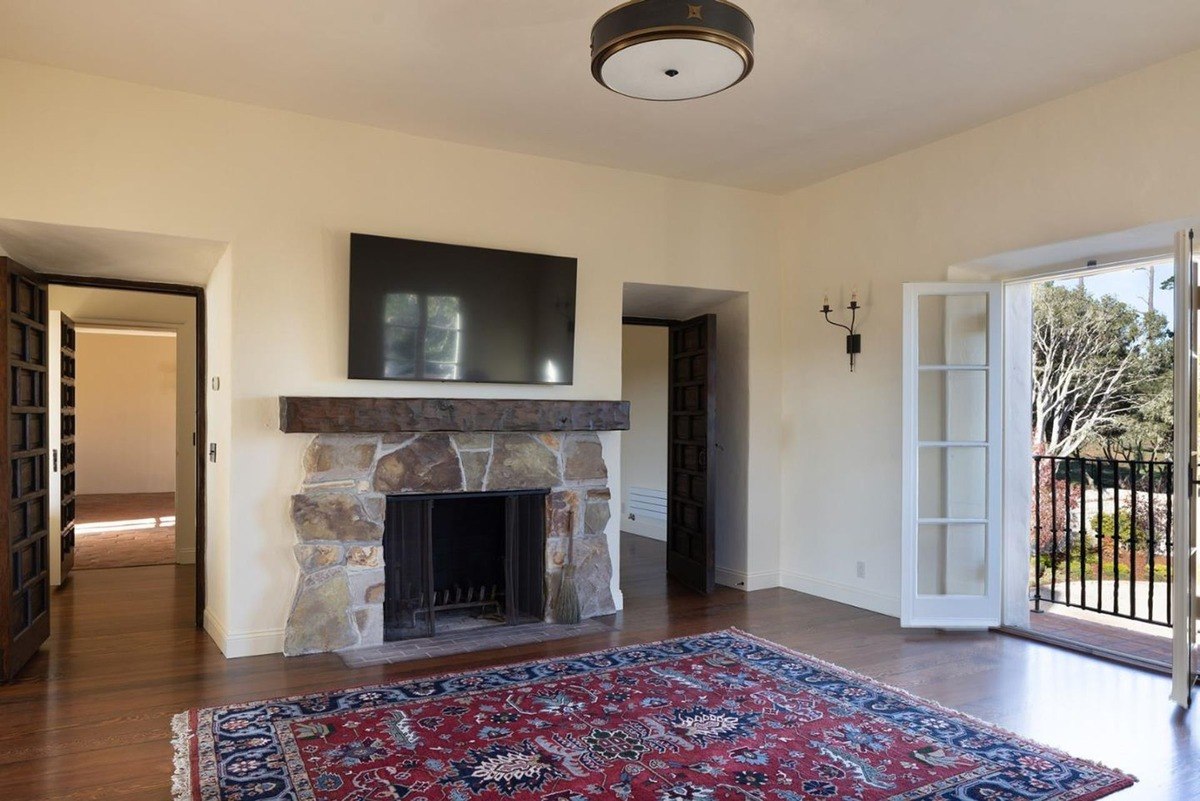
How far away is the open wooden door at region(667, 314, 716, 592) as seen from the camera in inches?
228

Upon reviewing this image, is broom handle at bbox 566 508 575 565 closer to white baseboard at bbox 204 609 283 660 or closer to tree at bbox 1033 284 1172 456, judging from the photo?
white baseboard at bbox 204 609 283 660

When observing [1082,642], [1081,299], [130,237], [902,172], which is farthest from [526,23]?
[1081,299]

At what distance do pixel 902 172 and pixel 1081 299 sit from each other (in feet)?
14.3

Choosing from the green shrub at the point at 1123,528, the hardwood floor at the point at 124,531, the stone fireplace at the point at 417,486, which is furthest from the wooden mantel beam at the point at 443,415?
the green shrub at the point at 1123,528

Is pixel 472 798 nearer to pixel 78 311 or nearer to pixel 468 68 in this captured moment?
pixel 468 68

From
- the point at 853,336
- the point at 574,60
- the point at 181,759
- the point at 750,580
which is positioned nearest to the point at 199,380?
the point at 181,759

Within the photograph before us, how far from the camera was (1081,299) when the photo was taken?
27.1 ft

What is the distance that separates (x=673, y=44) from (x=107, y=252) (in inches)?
135

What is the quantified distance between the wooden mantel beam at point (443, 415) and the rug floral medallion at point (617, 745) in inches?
55.2

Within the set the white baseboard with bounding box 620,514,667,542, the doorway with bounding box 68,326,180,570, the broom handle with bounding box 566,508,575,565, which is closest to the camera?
the broom handle with bounding box 566,508,575,565

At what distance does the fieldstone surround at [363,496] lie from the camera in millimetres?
4297

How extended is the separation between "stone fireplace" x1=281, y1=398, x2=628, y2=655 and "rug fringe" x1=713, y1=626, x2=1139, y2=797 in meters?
1.10

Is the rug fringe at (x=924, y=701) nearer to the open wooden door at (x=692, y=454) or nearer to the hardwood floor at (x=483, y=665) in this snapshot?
the hardwood floor at (x=483, y=665)

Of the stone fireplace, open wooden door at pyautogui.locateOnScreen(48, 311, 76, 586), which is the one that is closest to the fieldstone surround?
the stone fireplace
